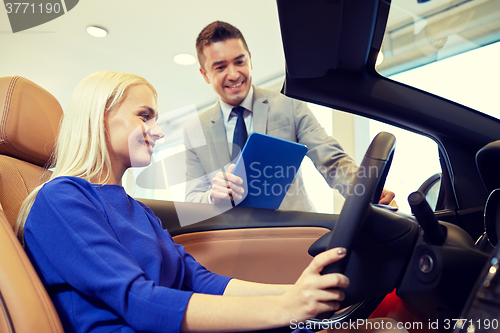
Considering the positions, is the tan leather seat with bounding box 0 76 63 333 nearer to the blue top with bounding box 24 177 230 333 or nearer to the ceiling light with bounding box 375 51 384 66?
the blue top with bounding box 24 177 230 333

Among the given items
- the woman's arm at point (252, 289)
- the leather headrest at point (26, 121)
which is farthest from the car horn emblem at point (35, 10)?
the woman's arm at point (252, 289)

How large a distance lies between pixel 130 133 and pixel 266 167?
42cm

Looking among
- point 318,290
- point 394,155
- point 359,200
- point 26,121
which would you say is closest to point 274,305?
point 318,290

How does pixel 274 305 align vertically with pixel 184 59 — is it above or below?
below

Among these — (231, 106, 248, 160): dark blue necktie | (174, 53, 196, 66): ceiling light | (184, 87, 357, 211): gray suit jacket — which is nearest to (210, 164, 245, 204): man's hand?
(184, 87, 357, 211): gray suit jacket

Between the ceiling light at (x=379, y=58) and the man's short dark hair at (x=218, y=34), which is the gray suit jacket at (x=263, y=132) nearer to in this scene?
the man's short dark hair at (x=218, y=34)

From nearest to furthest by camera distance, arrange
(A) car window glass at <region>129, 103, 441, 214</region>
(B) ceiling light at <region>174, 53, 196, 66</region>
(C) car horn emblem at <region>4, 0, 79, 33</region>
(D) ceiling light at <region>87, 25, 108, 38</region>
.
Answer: (A) car window glass at <region>129, 103, 441, 214</region> → (C) car horn emblem at <region>4, 0, 79, 33</region> → (D) ceiling light at <region>87, 25, 108, 38</region> → (B) ceiling light at <region>174, 53, 196, 66</region>

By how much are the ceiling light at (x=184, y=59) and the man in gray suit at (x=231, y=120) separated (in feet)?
7.15

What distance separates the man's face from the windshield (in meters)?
0.77

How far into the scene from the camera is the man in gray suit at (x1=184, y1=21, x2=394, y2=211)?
1.40m

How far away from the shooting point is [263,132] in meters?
1.43

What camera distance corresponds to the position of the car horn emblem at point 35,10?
2725mm

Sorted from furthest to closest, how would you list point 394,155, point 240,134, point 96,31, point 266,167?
point 96,31 < point 240,134 < point 266,167 < point 394,155

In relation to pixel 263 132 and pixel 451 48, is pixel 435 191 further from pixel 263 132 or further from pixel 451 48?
pixel 263 132
